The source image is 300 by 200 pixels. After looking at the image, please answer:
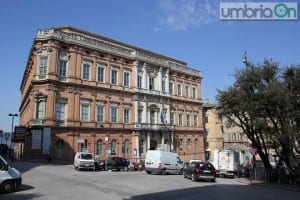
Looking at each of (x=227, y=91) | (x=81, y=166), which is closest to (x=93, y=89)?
(x=81, y=166)

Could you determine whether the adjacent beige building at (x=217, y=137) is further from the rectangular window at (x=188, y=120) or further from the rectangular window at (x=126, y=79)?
the rectangular window at (x=126, y=79)

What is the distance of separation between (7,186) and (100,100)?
33.6m

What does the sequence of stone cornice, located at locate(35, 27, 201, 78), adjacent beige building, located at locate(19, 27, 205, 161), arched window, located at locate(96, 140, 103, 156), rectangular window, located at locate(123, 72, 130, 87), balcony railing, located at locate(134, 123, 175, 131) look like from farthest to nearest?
1. rectangular window, located at locate(123, 72, 130, 87)
2. balcony railing, located at locate(134, 123, 175, 131)
3. arched window, located at locate(96, 140, 103, 156)
4. stone cornice, located at locate(35, 27, 201, 78)
5. adjacent beige building, located at locate(19, 27, 205, 161)

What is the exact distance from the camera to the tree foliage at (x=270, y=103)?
22.6 meters

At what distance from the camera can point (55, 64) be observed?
42.3 metres

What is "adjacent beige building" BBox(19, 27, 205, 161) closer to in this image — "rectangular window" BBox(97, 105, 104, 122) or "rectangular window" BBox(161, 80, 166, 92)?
"rectangular window" BBox(97, 105, 104, 122)

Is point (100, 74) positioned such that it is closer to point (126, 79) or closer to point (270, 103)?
point (126, 79)

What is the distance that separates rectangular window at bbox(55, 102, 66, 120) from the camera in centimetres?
4209

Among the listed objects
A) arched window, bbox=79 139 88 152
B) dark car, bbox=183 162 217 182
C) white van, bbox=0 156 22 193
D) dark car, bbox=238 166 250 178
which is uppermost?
arched window, bbox=79 139 88 152

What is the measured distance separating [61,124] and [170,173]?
17.6 meters

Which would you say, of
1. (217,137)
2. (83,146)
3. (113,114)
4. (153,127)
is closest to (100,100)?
(113,114)

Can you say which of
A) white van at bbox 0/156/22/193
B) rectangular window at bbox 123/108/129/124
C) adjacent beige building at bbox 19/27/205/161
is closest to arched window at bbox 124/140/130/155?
adjacent beige building at bbox 19/27/205/161

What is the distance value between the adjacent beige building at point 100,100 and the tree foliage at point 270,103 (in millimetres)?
17529

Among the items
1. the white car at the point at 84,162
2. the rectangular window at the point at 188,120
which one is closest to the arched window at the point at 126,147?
the rectangular window at the point at 188,120
